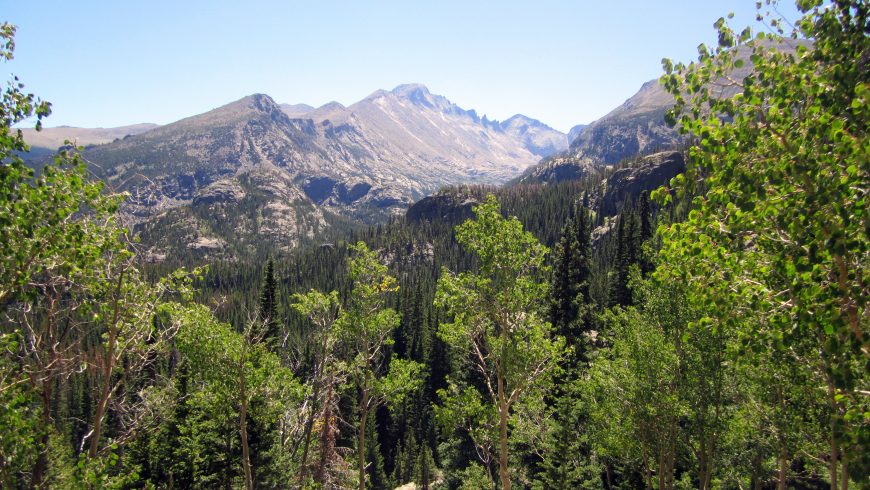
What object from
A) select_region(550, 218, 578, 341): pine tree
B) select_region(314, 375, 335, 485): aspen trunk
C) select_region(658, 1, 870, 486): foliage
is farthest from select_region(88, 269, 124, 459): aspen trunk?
select_region(550, 218, 578, 341): pine tree

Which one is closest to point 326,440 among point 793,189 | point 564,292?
point 564,292

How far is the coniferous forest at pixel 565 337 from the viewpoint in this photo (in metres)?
4.89

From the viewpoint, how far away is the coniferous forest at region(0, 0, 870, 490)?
4895 mm

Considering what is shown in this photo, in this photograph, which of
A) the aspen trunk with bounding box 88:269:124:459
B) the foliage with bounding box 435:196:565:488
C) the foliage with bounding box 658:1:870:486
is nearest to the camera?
the foliage with bounding box 658:1:870:486

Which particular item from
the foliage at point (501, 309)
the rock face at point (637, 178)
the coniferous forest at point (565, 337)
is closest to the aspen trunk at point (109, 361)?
the coniferous forest at point (565, 337)

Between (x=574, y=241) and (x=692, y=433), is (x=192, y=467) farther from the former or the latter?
(x=574, y=241)

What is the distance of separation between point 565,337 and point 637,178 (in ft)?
521

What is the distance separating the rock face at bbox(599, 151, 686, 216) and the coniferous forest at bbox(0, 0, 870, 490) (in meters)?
141

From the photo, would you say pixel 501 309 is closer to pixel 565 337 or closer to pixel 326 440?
pixel 565 337

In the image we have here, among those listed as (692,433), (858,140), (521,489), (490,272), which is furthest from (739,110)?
(521,489)

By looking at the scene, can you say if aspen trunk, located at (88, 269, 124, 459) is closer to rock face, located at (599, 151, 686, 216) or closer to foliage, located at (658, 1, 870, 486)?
foliage, located at (658, 1, 870, 486)

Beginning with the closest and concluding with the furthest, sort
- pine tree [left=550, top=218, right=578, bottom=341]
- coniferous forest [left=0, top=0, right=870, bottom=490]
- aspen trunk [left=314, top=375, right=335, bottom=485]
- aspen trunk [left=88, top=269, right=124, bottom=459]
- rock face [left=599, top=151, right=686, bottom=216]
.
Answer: coniferous forest [left=0, top=0, right=870, bottom=490]
aspen trunk [left=88, top=269, right=124, bottom=459]
aspen trunk [left=314, top=375, right=335, bottom=485]
pine tree [left=550, top=218, right=578, bottom=341]
rock face [left=599, top=151, right=686, bottom=216]

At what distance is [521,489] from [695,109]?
26.2 metres

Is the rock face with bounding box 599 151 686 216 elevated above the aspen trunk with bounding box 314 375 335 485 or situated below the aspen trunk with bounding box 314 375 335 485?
above
